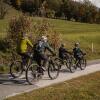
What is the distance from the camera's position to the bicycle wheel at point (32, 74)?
12517 millimetres

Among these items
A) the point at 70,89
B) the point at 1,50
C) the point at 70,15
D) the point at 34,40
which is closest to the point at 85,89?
the point at 70,89

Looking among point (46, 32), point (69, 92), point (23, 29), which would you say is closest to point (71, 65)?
point (69, 92)

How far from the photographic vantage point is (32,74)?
12.8 meters

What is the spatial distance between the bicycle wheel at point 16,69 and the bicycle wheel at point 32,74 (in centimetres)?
66

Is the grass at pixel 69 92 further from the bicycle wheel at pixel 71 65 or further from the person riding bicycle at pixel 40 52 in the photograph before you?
the bicycle wheel at pixel 71 65

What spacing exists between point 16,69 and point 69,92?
8.92 ft

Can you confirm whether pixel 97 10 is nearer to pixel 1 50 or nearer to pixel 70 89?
pixel 1 50

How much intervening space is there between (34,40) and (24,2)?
5703cm

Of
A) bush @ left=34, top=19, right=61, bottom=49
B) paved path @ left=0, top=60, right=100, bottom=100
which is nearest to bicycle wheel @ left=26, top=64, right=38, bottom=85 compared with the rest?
paved path @ left=0, top=60, right=100, bottom=100

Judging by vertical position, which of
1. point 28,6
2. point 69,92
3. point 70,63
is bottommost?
point 69,92

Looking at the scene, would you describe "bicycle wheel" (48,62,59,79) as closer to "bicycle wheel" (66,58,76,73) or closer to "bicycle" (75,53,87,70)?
"bicycle wheel" (66,58,76,73)

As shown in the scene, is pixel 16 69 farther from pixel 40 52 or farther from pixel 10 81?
pixel 40 52

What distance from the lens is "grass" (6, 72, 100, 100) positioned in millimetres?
10938

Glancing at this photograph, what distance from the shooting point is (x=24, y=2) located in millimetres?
75938
